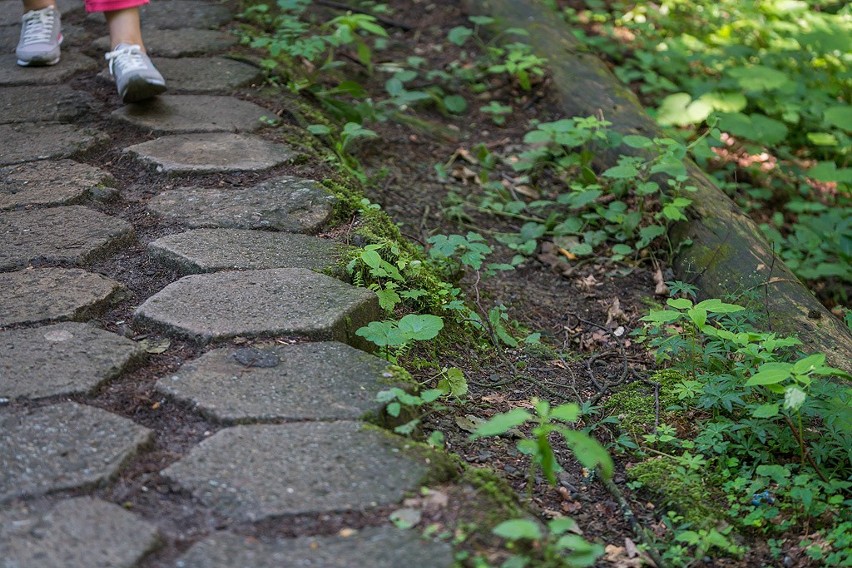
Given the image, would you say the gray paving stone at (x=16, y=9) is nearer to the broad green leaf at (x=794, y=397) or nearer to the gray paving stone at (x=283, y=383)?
the gray paving stone at (x=283, y=383)

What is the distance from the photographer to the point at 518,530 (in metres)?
1.27

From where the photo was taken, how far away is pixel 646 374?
7.48 feet

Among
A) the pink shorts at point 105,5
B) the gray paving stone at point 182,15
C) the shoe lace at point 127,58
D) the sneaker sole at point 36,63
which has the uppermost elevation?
the pink shorts at point 105,5

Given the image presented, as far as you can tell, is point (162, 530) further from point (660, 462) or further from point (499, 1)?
point (499, 1)

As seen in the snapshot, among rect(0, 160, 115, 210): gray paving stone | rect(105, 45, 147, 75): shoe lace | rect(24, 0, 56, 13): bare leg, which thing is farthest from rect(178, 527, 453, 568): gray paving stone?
rect(24, 0, 56, 13): bare leg

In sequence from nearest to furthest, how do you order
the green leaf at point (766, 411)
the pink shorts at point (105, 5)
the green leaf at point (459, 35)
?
1. the green leaf at point (766, 411)
2. the pink shorts at point (105, 5)
3. the green leaf at point (459, 35)

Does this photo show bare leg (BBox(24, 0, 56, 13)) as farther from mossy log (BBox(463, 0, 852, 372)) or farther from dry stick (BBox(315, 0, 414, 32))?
mossy log (BBox(463, 0, 852, 372))

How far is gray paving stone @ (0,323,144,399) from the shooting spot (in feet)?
5.33

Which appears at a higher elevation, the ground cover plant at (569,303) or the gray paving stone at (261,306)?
the gray paving stone at (261,306)

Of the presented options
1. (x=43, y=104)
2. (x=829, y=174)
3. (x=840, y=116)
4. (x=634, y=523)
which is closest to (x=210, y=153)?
(x=43, y=104)

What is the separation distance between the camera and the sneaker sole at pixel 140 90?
2.82 meters

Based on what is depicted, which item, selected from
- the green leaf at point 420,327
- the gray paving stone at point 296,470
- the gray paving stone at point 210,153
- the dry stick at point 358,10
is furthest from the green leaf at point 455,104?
the gray paving stone at point 296,470

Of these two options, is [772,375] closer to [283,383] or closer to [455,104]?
[283,383]

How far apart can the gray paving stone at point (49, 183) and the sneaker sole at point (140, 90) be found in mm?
360
